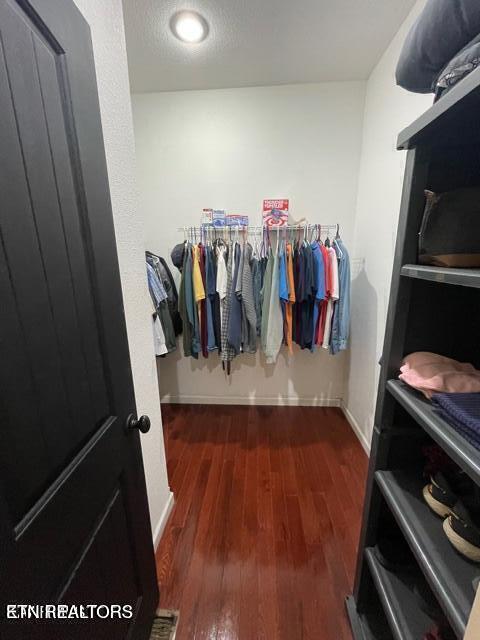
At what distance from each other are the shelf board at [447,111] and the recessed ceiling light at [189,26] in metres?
1.54

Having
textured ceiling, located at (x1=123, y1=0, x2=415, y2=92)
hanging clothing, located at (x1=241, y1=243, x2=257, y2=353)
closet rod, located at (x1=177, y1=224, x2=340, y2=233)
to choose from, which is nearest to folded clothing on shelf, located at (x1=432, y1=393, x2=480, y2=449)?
hanging clothing, located at (x1=241, y1=243, x2=257, y2=353)

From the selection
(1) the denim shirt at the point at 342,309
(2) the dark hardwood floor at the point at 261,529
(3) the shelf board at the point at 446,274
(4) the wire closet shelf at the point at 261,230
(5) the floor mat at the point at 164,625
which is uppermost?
(4) the wire closet shelf at the point at 261,230

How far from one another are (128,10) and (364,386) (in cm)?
278

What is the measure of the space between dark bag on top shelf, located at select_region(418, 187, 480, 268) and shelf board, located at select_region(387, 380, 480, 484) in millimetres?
366

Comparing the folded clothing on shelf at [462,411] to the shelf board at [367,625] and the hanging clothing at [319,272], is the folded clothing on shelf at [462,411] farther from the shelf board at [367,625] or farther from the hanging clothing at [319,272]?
the hanging clothing at [319,272]

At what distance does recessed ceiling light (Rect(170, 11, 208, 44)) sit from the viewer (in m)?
1.39

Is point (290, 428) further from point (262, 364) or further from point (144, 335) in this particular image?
point (144, 335)

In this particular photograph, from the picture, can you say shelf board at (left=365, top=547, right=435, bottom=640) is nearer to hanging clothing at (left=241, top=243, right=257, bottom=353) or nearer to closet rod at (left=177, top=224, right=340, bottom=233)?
hanging clothing at (left=241, top=243, right=257, bottom=353)

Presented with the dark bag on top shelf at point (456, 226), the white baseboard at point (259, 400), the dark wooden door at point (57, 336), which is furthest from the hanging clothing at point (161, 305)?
the dark bag on top shelf at point (456, 226)

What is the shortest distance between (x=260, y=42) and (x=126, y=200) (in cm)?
148

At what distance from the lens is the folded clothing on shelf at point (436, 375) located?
66cm

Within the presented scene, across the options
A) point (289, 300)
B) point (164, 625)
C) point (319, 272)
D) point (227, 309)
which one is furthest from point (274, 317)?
point (164, 625)

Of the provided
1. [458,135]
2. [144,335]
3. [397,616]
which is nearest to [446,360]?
[458,135]

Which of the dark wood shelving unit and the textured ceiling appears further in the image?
the textured ceiling
